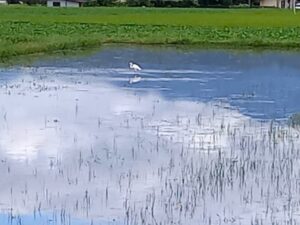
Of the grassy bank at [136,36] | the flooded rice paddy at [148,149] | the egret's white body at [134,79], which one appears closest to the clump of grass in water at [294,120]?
the flooded rice paddy at [148,149]

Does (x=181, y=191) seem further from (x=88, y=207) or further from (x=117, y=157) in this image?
(x=117, y=157)

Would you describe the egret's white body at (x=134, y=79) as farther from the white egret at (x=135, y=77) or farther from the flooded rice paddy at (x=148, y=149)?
the flooded rice paddy at (x=148, y=149)

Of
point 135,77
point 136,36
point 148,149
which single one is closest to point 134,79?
point 135,77

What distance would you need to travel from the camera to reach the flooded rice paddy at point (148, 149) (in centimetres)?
574

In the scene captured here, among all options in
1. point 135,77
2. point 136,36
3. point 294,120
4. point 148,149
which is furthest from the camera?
point 136,36

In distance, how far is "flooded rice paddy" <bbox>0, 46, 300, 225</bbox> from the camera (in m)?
5.74

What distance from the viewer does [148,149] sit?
25.5 feet

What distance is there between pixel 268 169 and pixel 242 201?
3.34ft

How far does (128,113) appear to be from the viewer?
9.88 metres

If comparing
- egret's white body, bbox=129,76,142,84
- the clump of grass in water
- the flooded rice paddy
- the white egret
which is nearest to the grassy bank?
the white egret

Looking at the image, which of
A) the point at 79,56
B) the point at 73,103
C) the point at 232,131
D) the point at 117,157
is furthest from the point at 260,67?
the point at 117,157

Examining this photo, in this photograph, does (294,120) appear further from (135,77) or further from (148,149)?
(135,77)

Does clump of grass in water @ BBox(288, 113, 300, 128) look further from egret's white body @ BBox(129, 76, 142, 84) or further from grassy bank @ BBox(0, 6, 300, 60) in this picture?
grassy bank @ BBox(0, 6, 300, 60)

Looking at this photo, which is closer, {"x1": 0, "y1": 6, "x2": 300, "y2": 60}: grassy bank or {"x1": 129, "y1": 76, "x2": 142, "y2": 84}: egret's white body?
{"x1": 129, "y1": 76, "x2": 142, "y2": 84}: egret's white body
